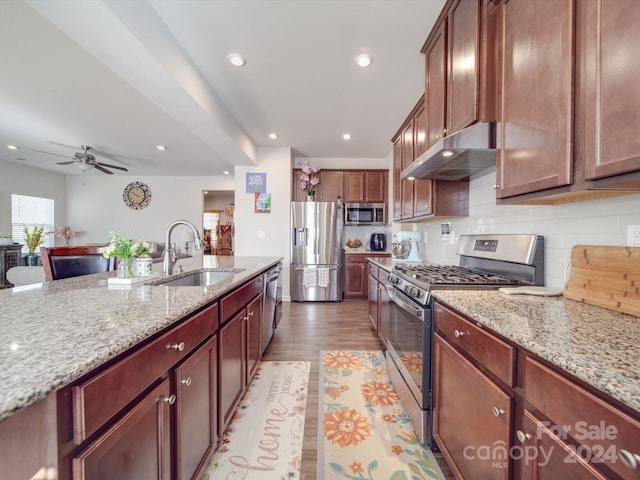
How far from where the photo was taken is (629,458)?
0.50 m

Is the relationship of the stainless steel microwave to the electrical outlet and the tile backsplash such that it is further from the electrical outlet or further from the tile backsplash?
the electrical outlet

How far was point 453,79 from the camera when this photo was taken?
1.62m

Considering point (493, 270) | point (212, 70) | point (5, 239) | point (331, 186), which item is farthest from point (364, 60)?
point (5, 239)

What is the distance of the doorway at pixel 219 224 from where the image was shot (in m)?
9.01

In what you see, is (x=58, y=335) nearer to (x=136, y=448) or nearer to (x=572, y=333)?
(x=136, y=448)

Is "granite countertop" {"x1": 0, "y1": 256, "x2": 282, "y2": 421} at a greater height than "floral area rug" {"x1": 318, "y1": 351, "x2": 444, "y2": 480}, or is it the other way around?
"granite countertop" {"x1": 0, "y1": 256, "x2": 282, "y2": 421}

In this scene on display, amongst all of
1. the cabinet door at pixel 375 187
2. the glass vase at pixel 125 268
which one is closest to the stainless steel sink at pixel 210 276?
the glass vase at pixel 125 268

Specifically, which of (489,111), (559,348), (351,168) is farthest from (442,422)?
(351,168)

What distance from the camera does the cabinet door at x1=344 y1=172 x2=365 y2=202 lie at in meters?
4.69

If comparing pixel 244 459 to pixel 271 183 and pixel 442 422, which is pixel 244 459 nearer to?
pixel 442 422

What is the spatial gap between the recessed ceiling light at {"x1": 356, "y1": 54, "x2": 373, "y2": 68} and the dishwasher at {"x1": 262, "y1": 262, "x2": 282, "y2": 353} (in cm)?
194

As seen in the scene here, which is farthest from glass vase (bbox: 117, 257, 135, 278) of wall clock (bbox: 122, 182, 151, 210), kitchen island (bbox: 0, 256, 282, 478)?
wall clock (bbox: 122, 182, 151, 210)

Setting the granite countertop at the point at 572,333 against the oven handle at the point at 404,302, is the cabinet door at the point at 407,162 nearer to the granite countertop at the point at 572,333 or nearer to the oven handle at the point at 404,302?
the oven handle at the point at 404,302

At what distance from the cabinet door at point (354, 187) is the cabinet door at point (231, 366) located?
11.2ft
